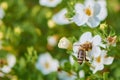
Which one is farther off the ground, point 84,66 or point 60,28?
point 60,28

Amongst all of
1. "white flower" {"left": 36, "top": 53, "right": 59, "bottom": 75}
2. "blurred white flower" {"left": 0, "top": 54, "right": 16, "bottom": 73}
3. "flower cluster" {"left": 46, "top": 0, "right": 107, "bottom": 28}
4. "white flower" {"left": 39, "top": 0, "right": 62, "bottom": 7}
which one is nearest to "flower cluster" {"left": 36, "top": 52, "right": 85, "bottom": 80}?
"white flower" {"left": 36, "top": 53, "right": 59, "bottom": 75}

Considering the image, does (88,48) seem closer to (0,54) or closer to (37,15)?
(0,54)

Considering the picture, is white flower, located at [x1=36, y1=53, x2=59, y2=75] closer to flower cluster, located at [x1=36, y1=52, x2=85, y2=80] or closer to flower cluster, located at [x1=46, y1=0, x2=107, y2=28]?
flower cluster, located at [x1=36, y1=52, x2=85, y2=80]

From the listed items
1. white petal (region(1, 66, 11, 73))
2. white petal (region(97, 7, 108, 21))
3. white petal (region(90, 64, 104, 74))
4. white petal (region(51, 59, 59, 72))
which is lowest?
white petal (region(90, 64, 104, 74))

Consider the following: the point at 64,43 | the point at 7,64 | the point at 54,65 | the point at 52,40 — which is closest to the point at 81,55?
the point at 64,43

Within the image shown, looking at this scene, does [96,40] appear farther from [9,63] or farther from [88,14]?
[9,63]

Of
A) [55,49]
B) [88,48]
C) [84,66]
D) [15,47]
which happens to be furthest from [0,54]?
Answer: [88,48]

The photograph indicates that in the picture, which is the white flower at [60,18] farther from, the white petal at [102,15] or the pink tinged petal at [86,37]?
the pink tinged petal at [86,37]
